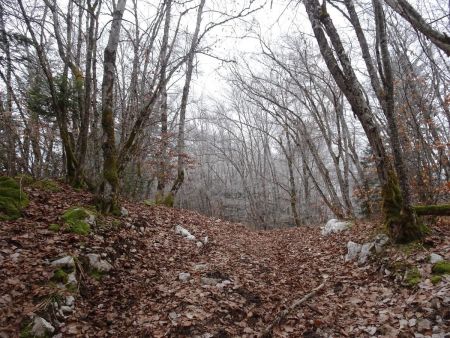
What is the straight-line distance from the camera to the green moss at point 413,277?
12.7 feet

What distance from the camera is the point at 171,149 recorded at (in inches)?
457

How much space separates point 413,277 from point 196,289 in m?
3.07

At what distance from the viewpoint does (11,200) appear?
4.87 meters

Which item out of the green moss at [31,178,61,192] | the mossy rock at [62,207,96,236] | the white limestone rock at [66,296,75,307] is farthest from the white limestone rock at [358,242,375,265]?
the green moss at [31,178,61,192]

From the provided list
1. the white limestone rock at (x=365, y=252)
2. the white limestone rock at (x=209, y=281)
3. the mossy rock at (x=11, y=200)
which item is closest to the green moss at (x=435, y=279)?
the white limestone rock at (x=365, y=252)

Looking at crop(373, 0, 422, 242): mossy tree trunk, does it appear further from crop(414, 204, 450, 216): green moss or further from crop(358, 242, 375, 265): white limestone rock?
crop(358, 242, 375, 265): white limestone rock

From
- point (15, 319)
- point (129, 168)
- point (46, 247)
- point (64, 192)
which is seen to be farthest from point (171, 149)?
point (15, 319)

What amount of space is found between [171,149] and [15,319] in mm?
8991

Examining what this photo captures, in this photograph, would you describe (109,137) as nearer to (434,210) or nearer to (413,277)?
(413,277)

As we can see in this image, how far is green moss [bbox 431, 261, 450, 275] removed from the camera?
379 cm

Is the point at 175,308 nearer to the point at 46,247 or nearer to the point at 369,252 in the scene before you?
the point at 46,247

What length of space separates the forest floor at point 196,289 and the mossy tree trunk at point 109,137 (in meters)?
0.50

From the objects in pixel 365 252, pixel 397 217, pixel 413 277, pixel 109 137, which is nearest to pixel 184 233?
pixel 109 137

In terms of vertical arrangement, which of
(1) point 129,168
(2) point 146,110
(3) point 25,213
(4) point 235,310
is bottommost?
(4) point 235,310
